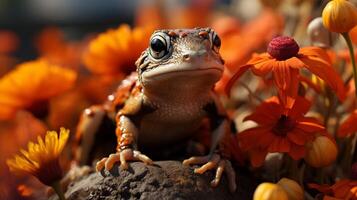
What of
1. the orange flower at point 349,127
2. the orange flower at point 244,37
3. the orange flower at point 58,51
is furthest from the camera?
the orange flower at point 58,51

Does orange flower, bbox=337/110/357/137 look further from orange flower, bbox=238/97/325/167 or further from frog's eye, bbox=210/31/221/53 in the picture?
frog's eye, bbox=210/31/221/53

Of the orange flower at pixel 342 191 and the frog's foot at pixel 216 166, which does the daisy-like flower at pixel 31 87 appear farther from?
the orange flower at pixel 342 191

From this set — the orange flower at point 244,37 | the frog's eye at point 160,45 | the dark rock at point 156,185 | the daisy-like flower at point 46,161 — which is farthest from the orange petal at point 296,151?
the orange flower at point 244,37

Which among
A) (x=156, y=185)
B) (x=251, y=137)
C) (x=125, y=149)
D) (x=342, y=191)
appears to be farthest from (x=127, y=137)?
(x=342, y=191)

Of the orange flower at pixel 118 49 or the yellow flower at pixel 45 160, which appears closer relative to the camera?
the yellow flower at pixel 45 160

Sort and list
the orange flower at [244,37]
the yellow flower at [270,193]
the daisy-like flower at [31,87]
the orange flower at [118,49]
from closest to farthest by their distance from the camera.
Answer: the yellow flower at [270,193] → the daisy-like flower at [31,87] → the orange flower at [118,49] → the orange flower at [244,37]

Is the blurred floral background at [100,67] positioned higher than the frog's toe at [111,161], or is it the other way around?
the blurred floral background at [100,67]

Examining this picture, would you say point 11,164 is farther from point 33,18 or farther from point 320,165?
point 33,18

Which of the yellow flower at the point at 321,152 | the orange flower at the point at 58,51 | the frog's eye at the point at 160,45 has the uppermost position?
the orange flower at the point at 58,51
